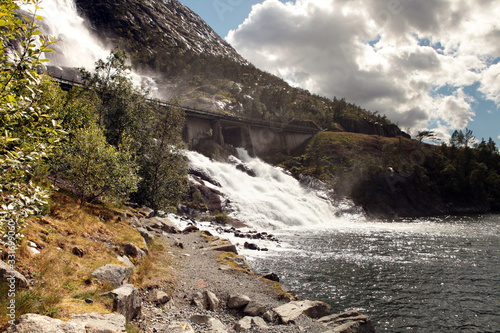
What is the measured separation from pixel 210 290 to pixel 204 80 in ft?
401

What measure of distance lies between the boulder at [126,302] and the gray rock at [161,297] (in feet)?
4.96

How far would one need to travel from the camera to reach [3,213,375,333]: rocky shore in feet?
19.4

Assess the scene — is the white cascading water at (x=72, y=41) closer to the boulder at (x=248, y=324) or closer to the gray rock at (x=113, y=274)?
the gray rock at (x=113, y=274)

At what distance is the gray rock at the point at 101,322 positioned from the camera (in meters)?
5.40

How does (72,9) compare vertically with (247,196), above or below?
above

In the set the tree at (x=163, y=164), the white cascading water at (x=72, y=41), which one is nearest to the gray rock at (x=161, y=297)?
the tree at (x=163, y=164)

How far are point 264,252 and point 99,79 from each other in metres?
24.6

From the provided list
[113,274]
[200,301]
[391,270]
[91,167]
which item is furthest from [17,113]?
[391,270]

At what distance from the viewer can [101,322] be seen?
5.73 m

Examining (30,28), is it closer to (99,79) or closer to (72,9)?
(99,79)

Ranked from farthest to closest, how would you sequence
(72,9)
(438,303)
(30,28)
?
1. (72,9)
2. (438,303)
3. (30,28)

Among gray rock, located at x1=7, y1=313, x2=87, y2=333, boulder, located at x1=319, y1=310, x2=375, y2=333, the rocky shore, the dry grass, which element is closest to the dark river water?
boulder, located at x1=319, y1=310, x2=375, y2=333

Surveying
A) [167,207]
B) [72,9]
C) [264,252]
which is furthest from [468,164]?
[72,9]

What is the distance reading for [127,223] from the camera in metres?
16.3
